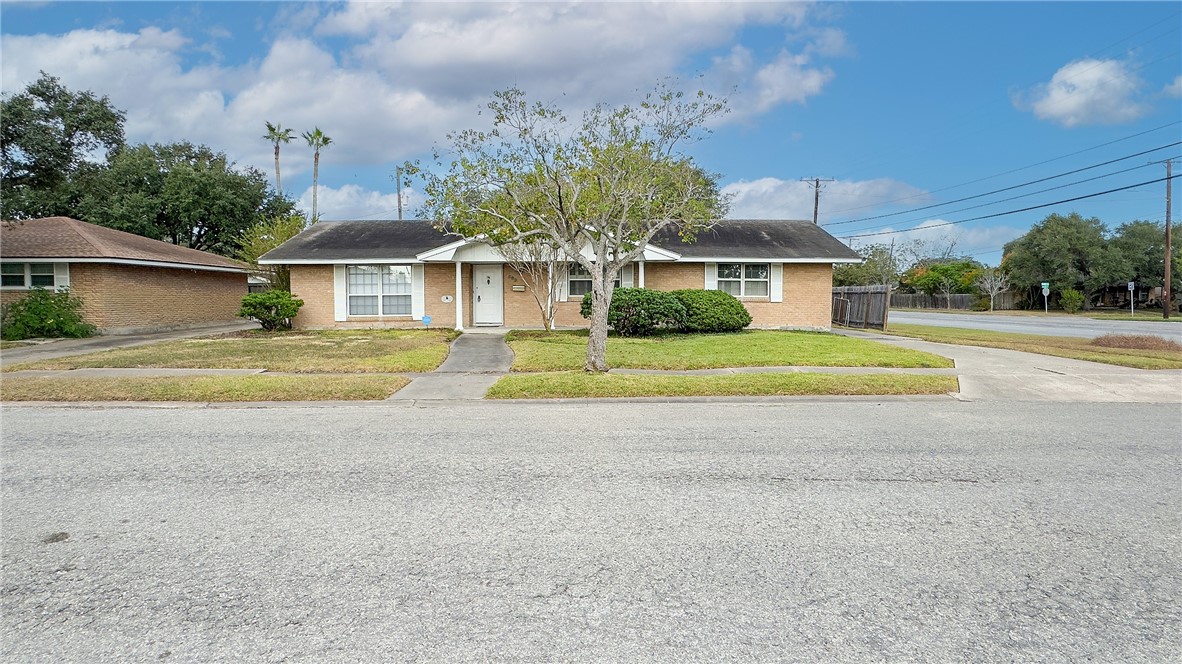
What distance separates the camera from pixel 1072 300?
4753cm

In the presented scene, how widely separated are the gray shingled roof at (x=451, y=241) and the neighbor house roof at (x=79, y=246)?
4.07 meters

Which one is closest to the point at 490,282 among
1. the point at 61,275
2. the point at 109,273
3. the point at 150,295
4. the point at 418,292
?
the point at 418,292

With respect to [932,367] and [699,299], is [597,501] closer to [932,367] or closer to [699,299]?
[932,367]

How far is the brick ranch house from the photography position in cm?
2144

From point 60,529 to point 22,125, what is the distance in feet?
97.3

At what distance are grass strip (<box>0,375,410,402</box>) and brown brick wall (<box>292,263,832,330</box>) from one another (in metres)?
10.9

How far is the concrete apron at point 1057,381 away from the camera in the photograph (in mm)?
9945

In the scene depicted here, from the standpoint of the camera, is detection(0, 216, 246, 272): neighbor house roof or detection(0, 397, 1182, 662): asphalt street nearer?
detection(0, 397, 1182, 662): asphalt street

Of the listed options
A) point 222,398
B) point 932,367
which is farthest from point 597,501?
point 932,367

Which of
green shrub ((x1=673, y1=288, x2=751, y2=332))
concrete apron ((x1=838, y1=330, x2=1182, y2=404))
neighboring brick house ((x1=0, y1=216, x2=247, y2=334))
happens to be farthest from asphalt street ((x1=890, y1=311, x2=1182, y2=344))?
neighboring brick house ((x1=0, y1=216, x2=247, y2=334))

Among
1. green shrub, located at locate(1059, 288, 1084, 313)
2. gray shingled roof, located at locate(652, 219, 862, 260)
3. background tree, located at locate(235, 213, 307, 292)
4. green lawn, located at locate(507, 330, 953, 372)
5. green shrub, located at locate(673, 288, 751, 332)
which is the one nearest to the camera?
green lawn, located at locate(507, 330, 953, 372)

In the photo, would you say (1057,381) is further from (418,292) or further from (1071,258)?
(1071,258)

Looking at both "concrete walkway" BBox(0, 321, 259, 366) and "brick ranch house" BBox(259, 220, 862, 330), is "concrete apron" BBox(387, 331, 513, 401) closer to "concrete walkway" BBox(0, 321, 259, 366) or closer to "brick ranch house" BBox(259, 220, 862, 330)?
"brick ranch house" BBox(259, 220, 862, 330)

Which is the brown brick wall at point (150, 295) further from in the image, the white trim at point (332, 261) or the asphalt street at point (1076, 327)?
the asphalt street at point (1076, 327)
